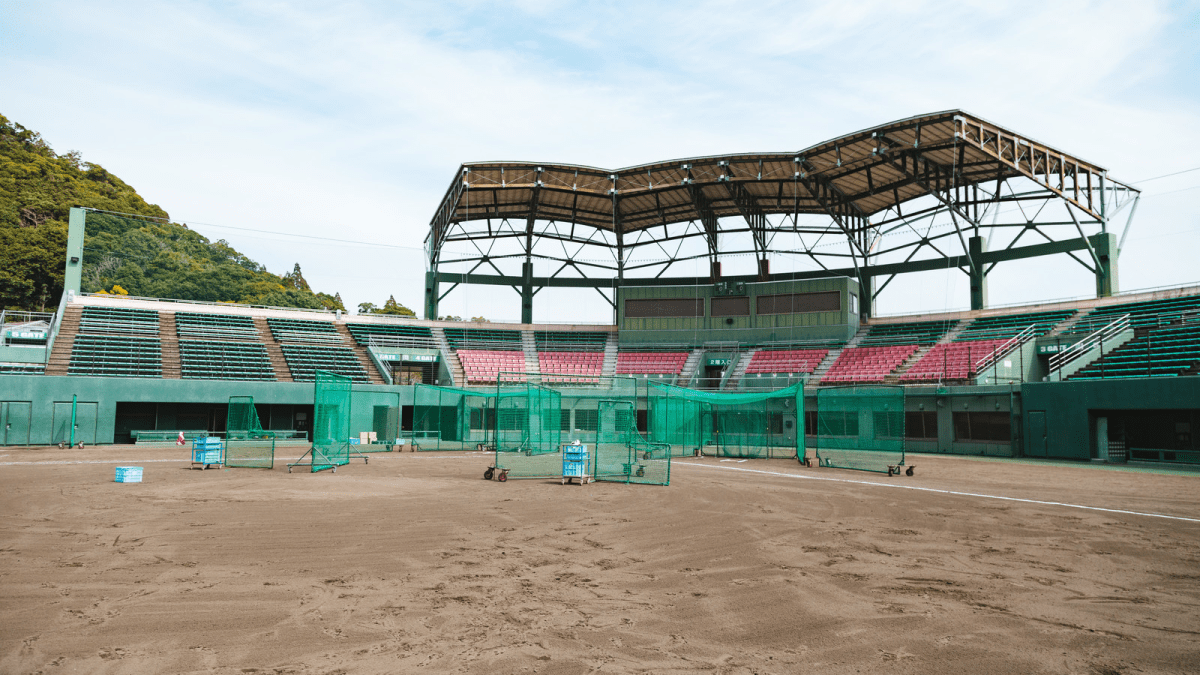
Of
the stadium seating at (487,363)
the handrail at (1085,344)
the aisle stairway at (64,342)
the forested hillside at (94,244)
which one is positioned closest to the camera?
the handrail at (1085,344)

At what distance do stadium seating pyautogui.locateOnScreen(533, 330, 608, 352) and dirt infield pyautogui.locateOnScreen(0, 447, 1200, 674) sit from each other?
117ft

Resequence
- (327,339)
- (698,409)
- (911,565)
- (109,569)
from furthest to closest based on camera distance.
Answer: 1. (327,339)
2. (698,409)
3. (911,565)
4. (109,569)

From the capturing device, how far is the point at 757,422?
30.9 meters

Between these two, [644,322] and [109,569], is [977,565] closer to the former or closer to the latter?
[109,569]

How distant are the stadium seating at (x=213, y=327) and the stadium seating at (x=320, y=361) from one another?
2612 mm

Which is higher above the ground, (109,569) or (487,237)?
(487,237)

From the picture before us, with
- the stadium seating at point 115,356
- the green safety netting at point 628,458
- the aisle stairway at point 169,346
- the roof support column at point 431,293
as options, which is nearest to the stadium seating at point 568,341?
the roof support column at point 431,293

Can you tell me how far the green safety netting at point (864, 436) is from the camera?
23.0 meters

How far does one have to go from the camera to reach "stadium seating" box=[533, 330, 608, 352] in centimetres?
5050

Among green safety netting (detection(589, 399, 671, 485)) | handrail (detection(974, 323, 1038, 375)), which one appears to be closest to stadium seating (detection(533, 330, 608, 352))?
green safety netting (detection(589, 399, 671, 485))

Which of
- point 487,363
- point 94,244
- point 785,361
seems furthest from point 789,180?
point 94,244

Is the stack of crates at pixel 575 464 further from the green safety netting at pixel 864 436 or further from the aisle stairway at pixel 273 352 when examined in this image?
the aisle stairway at pixel 273 352

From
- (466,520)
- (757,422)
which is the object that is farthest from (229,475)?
(757,422)

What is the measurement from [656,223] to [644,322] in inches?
286
